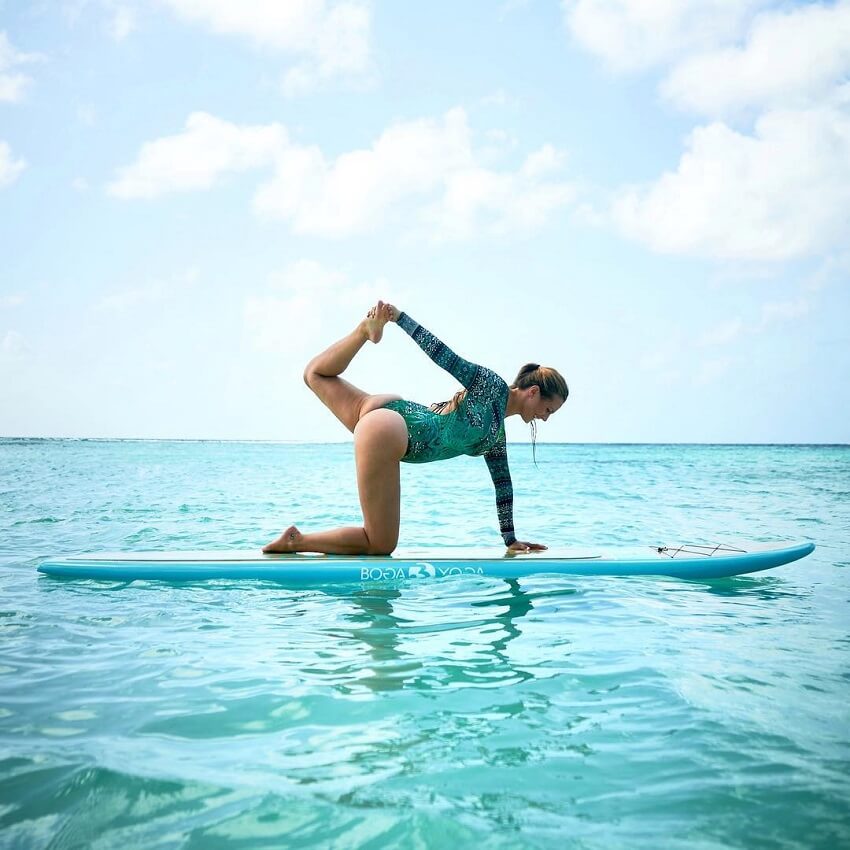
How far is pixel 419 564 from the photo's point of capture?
4770mm

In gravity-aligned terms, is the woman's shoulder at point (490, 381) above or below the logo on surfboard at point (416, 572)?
above

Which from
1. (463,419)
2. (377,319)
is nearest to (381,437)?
(463,419)

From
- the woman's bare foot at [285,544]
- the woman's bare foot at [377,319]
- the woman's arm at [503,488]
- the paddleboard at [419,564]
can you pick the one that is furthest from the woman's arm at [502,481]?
the woman's bare foot at [285,544]

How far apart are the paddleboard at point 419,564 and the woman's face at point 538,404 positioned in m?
0.96

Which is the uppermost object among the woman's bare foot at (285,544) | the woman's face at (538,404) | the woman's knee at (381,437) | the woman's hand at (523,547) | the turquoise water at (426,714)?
the woman's face at (538,404)

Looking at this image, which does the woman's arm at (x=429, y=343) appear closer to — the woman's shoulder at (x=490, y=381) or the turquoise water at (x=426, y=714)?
the woman's shoulder at (x=490, y=381)

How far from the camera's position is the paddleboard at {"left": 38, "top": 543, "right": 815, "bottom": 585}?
470 centimetres

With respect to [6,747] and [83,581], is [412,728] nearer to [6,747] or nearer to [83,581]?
[6,747]

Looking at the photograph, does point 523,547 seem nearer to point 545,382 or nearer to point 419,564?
point 419,564

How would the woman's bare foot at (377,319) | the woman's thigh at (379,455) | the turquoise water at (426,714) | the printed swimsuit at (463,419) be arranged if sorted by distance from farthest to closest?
the printed swimsuit at (463,419) < the woman's thigh at (379,455) < the woman's bare foot at (377,319) < the turquoise water at (426,714)

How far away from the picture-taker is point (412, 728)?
7.50ft

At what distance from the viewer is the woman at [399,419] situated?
4516mm

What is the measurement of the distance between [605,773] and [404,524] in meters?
7.37

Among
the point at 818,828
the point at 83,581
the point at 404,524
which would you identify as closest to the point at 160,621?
the point at 83,581
